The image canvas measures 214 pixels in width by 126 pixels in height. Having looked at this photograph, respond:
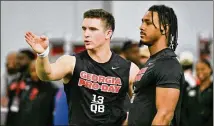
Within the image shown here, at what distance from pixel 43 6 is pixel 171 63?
10486 millimetres

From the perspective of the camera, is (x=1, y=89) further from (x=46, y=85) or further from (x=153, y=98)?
(x=153, y=98)

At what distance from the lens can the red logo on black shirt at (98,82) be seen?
215 inches

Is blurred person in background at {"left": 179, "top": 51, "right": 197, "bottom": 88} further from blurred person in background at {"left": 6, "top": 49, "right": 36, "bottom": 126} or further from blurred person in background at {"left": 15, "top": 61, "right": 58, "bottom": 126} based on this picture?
blurred person in background at {"left": 6, "top": 49, "right": 36, "bottom": 126}

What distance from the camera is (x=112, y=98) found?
5547mm

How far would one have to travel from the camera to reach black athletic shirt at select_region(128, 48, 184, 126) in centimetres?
438

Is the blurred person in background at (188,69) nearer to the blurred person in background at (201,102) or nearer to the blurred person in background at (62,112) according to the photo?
the blurred person in background at (201,102)

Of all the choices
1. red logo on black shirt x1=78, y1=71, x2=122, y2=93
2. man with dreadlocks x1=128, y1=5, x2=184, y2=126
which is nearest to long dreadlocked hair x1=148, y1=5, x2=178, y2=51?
man with dreadlocks x1=128, y1=5, x2=184, y2=126

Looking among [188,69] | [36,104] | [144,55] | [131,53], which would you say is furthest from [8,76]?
[144,55]

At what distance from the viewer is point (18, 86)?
9008 millimetres

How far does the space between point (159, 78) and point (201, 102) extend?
405cm

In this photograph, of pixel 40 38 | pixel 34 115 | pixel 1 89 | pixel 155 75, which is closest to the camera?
pixel 155 75

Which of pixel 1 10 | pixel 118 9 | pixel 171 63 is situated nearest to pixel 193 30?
pixel 118 9

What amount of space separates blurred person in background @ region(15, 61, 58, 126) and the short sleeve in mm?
4009

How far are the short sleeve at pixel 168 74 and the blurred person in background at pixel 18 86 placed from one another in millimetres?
4547
